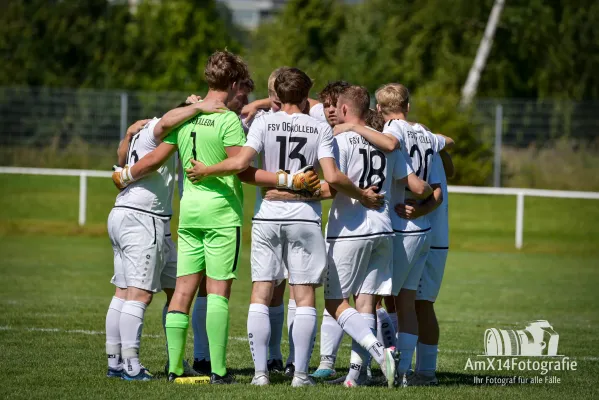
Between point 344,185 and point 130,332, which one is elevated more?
point 344,185

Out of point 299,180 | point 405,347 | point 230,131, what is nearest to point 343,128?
point 299,180

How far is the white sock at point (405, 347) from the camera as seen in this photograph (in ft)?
25.1

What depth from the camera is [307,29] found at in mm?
46656

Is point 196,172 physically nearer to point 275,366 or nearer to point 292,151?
point 292,151

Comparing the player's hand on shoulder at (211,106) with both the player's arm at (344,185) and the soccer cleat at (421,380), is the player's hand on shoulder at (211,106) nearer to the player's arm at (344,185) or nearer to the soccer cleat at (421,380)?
the player's arm at (344,185)

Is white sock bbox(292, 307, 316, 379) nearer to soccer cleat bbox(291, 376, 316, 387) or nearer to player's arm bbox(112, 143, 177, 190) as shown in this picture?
soccer cleat bbox(291, 376, 316, 387)

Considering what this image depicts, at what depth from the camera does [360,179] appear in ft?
24.3

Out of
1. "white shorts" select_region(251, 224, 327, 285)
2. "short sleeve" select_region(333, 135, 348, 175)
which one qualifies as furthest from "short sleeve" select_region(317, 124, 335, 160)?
"white shorts" select_region(251, 224, 327, 285)

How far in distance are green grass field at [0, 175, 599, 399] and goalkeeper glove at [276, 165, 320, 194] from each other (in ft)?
4.85

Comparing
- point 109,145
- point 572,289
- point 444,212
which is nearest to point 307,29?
point 109,145

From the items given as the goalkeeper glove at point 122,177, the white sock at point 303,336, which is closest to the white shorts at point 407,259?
the white sock at point 303,336

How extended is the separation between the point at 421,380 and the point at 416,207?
140cm

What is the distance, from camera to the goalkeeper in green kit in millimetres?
7242

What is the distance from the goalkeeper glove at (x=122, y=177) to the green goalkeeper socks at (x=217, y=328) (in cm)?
115
